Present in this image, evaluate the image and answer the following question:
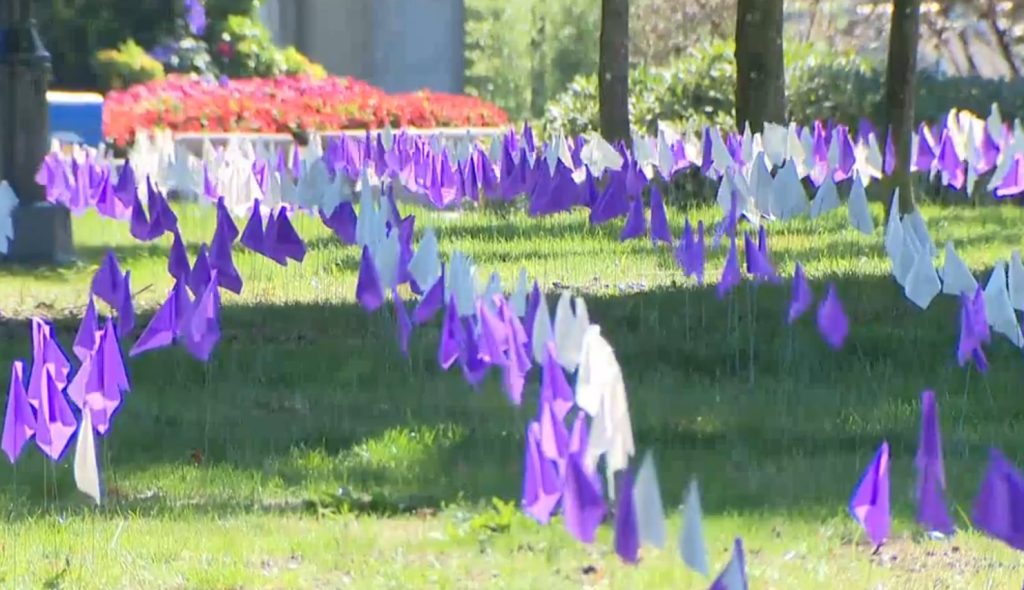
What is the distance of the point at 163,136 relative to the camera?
513 inches

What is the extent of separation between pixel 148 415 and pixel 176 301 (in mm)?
882

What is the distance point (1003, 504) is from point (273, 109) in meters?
17.4

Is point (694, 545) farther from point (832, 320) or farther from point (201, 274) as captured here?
point (201, 274)

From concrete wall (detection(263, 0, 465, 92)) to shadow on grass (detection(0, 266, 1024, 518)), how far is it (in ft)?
76.9

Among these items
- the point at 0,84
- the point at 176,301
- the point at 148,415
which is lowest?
the point at 148,415

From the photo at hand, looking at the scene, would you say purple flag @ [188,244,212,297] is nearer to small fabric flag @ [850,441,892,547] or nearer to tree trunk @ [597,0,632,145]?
small fabric flag @ [850,441,892,547]

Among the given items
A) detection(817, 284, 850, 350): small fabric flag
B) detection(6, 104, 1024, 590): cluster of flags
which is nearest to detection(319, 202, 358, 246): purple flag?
detection(6, 104, 1024, 590): cluster of flags

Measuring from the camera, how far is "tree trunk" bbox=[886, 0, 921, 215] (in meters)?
11.8

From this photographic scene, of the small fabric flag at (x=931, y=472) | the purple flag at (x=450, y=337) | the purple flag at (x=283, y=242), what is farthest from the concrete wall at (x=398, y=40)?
the small fabric flag at (x=931, y=472)

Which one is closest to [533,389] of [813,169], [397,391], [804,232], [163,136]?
[397,391]

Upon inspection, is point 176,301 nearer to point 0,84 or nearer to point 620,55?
point 0,84

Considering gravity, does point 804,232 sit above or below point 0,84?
below

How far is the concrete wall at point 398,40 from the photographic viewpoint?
32.6 meters

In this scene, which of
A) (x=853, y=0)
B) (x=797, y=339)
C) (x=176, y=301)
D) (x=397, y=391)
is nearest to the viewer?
(x=176, y=301)
